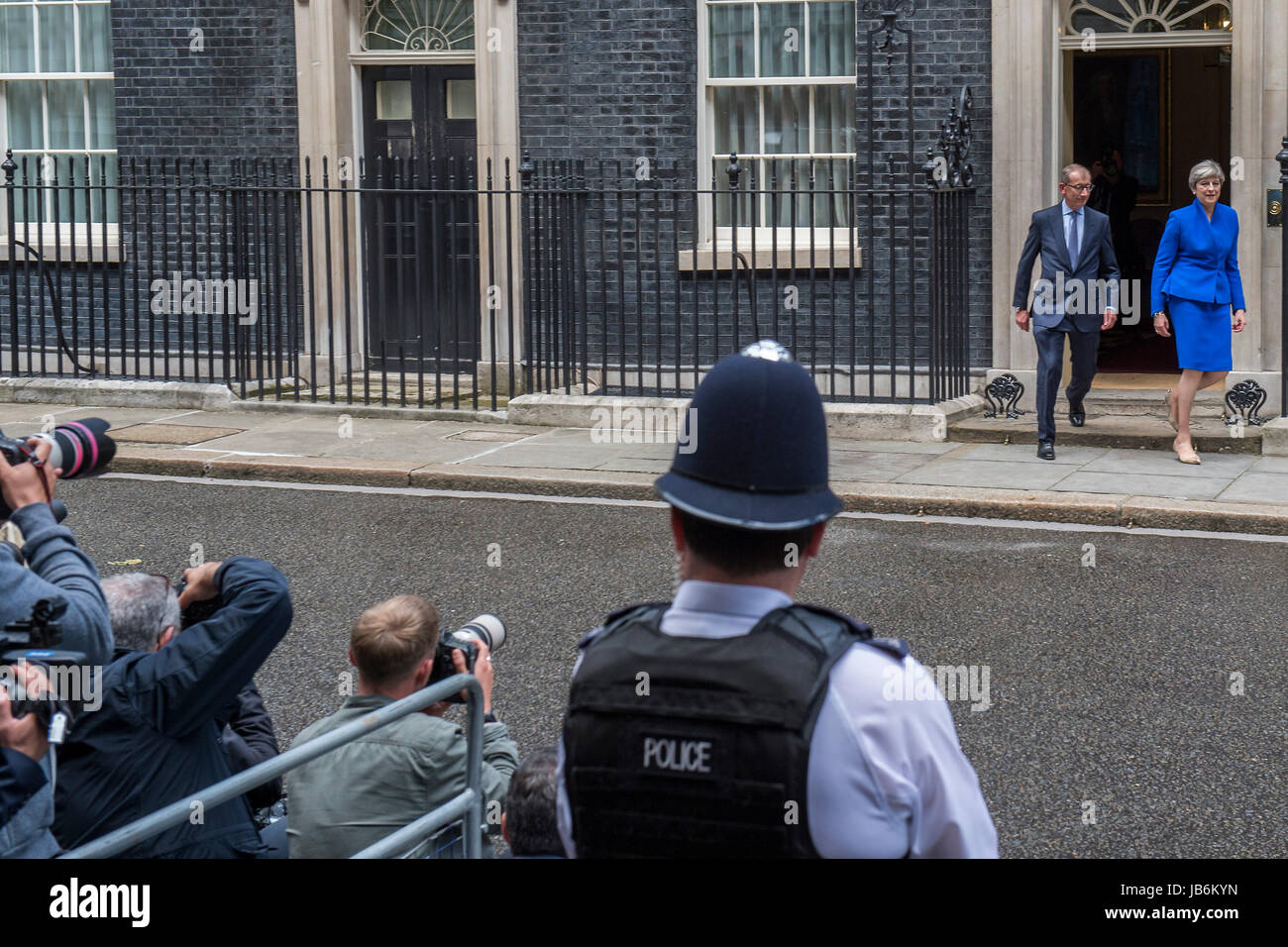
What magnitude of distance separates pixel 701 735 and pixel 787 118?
12.3 meters

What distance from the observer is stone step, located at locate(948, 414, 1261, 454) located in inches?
449

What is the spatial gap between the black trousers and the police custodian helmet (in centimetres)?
921

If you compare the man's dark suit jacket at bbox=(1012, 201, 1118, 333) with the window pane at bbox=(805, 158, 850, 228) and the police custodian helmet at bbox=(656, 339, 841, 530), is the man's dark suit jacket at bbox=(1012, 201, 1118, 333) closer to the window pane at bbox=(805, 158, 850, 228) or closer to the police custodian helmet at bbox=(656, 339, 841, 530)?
the window pane at bbox=(805, 158, 850, 228)

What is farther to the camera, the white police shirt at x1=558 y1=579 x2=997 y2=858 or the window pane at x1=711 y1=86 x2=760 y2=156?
the window pane at x1=711 y1=86 x2=760 y2=156

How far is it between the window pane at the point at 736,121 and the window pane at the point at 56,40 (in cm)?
602

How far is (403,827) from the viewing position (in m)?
3.70

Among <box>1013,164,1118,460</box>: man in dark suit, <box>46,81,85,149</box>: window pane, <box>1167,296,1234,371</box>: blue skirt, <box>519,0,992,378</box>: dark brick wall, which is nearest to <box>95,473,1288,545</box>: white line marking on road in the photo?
<box>1013,164,1118,460</box>: man in dark suit

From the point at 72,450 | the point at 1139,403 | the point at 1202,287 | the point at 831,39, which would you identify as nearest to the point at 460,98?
the point at 831,39

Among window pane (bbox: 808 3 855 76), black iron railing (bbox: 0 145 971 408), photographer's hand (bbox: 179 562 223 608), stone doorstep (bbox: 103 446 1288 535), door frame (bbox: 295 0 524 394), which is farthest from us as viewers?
door frame (bbox: 295 0 524 394)

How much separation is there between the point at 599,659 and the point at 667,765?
16 centimetres

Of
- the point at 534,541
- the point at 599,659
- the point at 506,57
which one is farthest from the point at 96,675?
the point at 506,57

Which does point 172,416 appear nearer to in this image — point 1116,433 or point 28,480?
point 1116,433

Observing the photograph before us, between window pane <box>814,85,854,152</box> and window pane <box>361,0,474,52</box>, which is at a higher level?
window pane <box>361,0,474,52</box>

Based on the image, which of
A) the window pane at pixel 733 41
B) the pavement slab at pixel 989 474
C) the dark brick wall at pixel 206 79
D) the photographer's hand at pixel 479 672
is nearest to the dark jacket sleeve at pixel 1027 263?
the pavement slab at pixel 989 474
